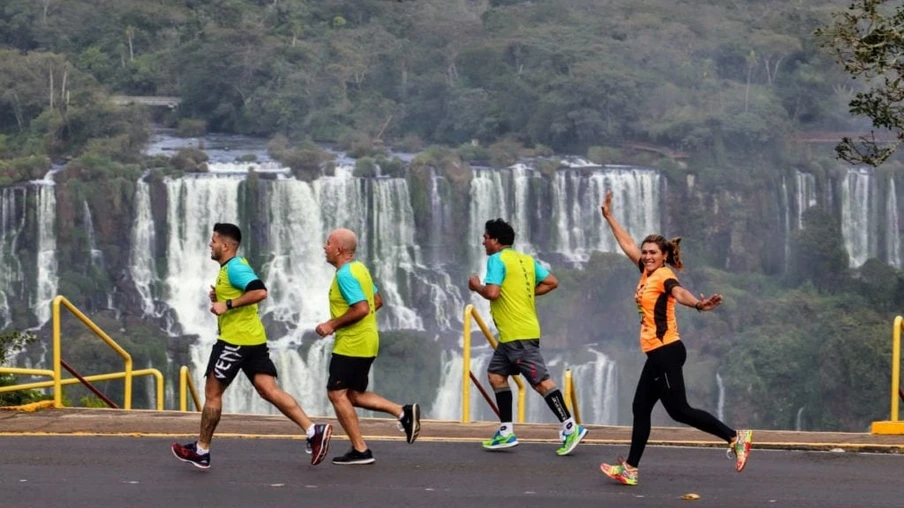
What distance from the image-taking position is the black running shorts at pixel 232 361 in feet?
30.6

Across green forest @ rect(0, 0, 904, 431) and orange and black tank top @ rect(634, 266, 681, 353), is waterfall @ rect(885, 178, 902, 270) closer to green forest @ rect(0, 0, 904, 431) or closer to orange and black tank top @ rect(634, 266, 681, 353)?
green forest @ rect(0, 0, 904, 431)

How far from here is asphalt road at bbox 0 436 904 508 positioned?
8719mm

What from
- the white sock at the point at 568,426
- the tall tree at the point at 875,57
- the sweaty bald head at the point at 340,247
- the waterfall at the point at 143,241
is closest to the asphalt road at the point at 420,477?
the white sock at the point at 568,426

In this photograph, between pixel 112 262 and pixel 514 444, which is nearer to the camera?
pixel 514 444

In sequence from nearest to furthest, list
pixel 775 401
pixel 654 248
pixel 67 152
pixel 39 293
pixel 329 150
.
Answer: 1. pixel 654 248
2. pixel 775 401
3. pixel 39 293
4. pixel 67 152
5. pixel 329 150

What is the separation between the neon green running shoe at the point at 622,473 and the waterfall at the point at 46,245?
51.6m

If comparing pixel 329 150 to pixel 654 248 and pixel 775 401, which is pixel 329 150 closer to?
pixel 775 401

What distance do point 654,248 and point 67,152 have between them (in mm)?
57235

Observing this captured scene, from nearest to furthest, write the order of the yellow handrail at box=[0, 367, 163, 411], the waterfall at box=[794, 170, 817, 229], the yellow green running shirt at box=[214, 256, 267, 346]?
the yellow green running shirt at box=[214, 256, 267, 346] < the yellow handrail at box=[0, 367, 163, 411] < the waterfall at box=[794, 170, 817, 229]

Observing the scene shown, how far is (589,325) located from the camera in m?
61.2

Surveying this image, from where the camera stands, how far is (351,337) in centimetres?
947

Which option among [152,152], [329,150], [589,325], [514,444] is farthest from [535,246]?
[514,444]

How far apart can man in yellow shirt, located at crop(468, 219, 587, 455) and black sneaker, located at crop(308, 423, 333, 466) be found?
131cm

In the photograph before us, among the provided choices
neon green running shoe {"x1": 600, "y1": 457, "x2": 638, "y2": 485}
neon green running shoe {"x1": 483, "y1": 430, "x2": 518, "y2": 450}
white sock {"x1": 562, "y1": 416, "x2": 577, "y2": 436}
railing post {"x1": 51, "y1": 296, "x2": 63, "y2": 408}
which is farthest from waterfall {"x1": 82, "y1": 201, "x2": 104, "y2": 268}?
neon green running shoe {"x1": 600, "y1": 457, "x2": 638, "y2": 485}
